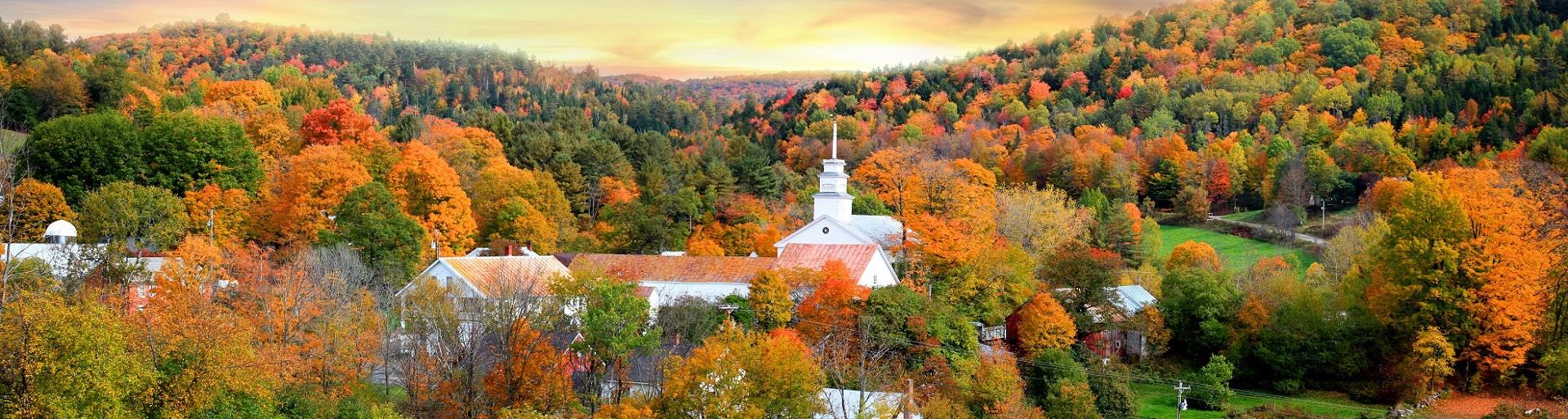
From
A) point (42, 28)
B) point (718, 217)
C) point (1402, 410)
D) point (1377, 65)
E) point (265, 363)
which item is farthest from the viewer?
point (1377, 65)

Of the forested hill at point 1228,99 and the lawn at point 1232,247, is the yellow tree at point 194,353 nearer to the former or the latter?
the lawn at point 1232,247

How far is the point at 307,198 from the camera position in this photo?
175ft

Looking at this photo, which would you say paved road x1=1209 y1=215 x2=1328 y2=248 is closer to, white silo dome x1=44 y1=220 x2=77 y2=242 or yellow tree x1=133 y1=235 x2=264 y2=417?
yellow tree x1=133 y1=235 x2=264 y2=417

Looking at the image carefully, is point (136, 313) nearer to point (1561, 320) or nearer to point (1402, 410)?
point (1402, 410)

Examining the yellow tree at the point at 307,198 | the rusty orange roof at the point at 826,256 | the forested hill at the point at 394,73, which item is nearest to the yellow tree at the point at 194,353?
the yellow tree at the point at 307,198

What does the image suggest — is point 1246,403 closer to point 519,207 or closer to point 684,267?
point 684,267

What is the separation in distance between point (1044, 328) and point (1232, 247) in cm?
3669

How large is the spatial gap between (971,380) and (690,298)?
1038 centimetres

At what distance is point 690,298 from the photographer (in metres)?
45.4

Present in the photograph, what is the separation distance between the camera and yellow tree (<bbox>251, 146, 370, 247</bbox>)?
5269cm

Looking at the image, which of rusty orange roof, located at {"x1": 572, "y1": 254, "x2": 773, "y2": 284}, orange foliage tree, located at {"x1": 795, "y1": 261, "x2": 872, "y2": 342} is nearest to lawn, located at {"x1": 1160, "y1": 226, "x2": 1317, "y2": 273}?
rusty orange roof, located at {"x1": 572, "y1": 254, "x2": 773, "y2": 284}

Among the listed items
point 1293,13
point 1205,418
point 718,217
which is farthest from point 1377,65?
point 1205,418

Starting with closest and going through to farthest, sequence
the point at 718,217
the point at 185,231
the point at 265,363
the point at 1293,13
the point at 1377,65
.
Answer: the point at 265,363, the point at 185,231, the point at 718,217, the point at 1377,65, the point at 1293,13

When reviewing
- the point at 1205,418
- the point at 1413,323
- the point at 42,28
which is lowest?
the point at 1205,418
